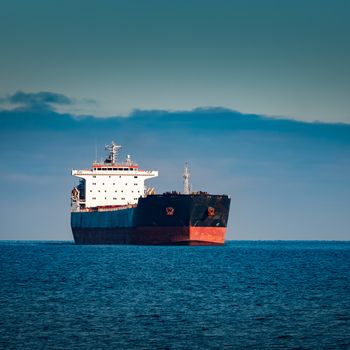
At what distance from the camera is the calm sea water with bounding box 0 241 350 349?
87.5ft

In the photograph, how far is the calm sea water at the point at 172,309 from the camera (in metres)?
26.7

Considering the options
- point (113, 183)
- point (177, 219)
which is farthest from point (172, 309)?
point (113, 183)

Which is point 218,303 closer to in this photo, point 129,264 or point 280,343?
point 280,343

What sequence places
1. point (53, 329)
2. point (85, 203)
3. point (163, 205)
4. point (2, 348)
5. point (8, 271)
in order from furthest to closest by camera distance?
point (85, 203)
point (163, 205)
point (8, 271)
point (53, 329)
point (2, 348)

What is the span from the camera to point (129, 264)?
60.6m

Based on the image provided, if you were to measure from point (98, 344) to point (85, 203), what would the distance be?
77.2 meters

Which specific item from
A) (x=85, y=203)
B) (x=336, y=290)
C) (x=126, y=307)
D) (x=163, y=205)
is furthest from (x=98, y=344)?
(x=85, y=203)

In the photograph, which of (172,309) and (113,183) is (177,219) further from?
(172,309)

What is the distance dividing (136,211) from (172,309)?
49003 mm

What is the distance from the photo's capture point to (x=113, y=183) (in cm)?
10050

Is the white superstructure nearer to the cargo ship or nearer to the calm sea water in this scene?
the cargo ship

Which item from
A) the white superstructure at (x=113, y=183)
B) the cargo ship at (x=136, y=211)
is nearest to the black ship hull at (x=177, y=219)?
the cargo ship at (x=136, y=211)

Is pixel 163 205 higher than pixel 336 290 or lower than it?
higher

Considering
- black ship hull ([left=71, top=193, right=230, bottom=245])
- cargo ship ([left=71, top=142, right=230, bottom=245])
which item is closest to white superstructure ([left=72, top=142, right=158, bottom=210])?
cargo ship ([left=71, top=142, right=230, bottom=245])
